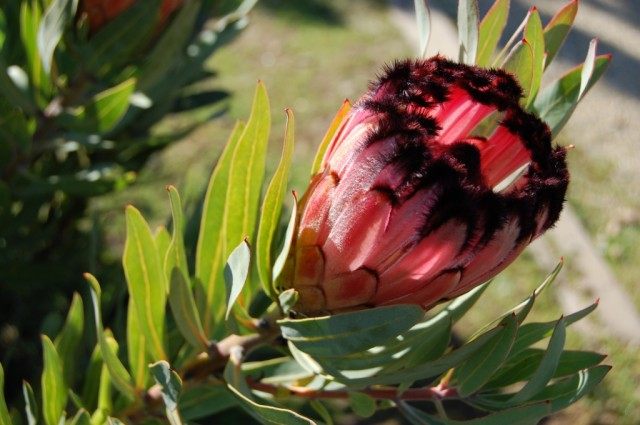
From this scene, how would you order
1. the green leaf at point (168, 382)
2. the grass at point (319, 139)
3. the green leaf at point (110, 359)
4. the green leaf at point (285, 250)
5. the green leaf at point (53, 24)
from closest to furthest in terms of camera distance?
the green leaf at point (285, 250)
the green leaf at point (168, 382)
the green leaf at point (110, 359)
the green leaf at point (53, 24)
the grass at point (319, 139)

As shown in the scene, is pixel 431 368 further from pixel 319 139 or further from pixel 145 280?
pixel 319 139

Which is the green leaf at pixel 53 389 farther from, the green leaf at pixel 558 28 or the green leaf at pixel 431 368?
the green leaf at pixel 558 28

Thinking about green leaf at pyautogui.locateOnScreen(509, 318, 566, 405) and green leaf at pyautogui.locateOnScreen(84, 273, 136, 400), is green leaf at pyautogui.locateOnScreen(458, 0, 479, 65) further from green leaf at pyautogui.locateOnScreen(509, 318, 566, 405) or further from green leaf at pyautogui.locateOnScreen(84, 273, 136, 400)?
green leaf at pyautogui.locateOnScreen(84, 273, 136, 400)

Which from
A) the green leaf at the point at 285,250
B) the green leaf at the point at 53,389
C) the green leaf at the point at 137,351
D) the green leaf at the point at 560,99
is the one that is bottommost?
the green leaf at the point at 53,389

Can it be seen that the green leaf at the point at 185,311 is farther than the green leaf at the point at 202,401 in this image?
No

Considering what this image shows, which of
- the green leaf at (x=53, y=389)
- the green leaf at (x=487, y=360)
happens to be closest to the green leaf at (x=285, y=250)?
the green leaf at (x=487, y=360)

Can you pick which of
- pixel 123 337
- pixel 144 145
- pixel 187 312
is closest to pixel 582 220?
pixel 144 145

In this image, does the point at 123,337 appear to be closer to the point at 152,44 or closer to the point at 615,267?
the point at 152,44

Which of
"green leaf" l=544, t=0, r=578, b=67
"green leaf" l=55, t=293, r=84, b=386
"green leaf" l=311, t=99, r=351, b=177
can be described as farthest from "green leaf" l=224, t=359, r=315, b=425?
"green leaf" l=544, t=0, r=578, b=67
